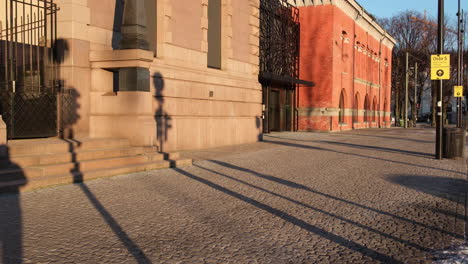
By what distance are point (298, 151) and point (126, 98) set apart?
6.97m

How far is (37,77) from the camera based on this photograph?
1085cm

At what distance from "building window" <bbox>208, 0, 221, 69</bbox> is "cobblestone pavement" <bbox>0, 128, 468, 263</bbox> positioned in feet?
25.6

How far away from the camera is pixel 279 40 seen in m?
28.4

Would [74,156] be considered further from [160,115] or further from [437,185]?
[437,185]

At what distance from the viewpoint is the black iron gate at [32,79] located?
992 cm

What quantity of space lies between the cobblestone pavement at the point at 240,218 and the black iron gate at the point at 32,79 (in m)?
2.77

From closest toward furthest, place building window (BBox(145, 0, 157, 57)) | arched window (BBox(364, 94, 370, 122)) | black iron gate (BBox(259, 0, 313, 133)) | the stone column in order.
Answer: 1. the stone column
2. building window (BBox(145, 0, 157, 57))
3. black iron gate (BBox(259, 0, 313, 133))
4. arched window (BBox(364, 94, 370, 122))

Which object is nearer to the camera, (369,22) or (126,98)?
(126,98)

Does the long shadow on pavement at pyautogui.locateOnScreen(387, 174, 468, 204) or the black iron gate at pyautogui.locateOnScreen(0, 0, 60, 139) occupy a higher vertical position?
the black iron gate at pyautogui.locateOnScreen(0, 0, 60, 139)

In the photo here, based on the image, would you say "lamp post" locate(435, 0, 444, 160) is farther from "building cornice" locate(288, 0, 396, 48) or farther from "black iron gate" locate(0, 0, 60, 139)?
"building cornice" locate(288, 0, 396, 48)

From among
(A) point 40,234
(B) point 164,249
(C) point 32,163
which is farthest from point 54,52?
(B) point 164,249

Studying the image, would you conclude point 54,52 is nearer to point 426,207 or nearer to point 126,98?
point 126,98

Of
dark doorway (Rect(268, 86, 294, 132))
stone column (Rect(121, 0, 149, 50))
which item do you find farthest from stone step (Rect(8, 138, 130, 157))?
dark doorway (Rect(268, 86, 294, 132))

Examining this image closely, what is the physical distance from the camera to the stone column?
37.1 ft
